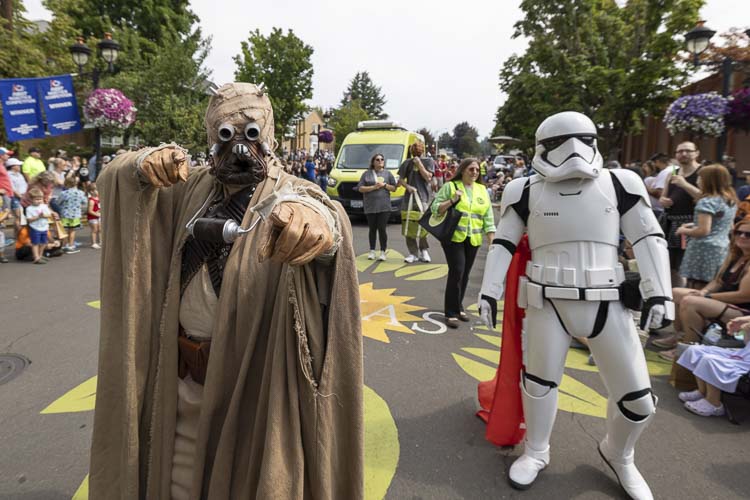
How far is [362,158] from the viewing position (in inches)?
518

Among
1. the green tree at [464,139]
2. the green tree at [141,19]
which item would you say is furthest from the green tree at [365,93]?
the green tree at [141,19]

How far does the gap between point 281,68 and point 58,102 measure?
38.6 feet

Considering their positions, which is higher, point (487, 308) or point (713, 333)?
point (487, 308)

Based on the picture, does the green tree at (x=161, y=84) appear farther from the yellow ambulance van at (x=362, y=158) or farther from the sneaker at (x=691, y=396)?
the sneaker at (x=691, y=396)

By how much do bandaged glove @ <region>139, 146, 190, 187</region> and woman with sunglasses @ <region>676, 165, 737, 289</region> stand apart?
193 inches

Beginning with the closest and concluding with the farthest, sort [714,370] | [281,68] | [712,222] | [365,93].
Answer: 1. [714,370]
2. [712,222]
3. [281,68]
4. [365,93]

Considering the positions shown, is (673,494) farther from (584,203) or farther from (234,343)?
(234,343)

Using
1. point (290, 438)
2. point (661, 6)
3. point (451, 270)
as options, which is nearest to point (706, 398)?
point (451, 270)

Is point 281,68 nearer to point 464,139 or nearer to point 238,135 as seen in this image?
point 238,135

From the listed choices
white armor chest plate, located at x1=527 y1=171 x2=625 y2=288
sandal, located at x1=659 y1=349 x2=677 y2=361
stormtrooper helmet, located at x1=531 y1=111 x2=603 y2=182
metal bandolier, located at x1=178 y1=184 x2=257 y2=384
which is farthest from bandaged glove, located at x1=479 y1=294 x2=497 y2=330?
sandal, located at x1=659 y1=349 x2=677 y2=361

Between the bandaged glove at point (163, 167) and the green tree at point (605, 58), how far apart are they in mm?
18183

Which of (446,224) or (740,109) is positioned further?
(740,109)

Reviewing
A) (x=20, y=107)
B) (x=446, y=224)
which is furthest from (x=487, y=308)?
(x=20, y=107)

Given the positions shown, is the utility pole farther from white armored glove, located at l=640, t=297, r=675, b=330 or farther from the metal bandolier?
white armored glove, located at l=640, t=297, r=675, b=330
